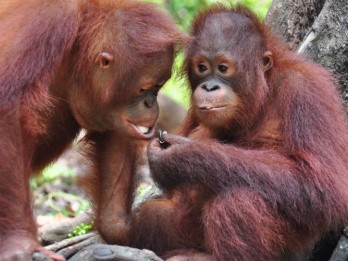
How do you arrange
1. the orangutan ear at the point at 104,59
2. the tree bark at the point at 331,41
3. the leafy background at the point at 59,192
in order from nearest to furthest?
the orangutan ear at the point at 104,59 < the tree bark at the point at 331,41 < the leafy background at the point at 59,192

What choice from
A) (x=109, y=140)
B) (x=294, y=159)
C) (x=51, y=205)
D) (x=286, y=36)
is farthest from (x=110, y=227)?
(x=51, y=205)

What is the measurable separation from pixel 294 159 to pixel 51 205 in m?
3.31

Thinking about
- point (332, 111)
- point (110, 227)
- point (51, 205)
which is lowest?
point (51, 205)

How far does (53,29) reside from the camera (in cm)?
434

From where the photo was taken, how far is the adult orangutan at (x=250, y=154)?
4355 mm

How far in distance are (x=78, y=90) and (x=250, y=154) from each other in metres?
1.02

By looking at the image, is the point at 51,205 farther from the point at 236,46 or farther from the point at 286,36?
the point at 236,46

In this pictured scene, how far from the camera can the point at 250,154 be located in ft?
14.8

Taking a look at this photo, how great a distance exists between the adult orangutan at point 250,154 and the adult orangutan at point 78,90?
0.24m

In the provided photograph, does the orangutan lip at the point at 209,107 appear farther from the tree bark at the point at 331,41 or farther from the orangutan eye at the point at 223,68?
the tree bark at the point at 331,41

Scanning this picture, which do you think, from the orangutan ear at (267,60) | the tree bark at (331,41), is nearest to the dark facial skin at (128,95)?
the orangutan ear at (267,60)

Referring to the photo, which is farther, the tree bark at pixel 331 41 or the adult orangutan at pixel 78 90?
the tree bark at pixel 331 41

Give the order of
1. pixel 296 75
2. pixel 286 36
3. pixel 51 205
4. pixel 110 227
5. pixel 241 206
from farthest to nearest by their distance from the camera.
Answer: pixel 51 205, pixel 286 36, pixel 110 227, pixel 296 75, pixel 241 206

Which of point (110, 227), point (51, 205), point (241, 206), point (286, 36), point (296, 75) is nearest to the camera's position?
point (241, 206)
